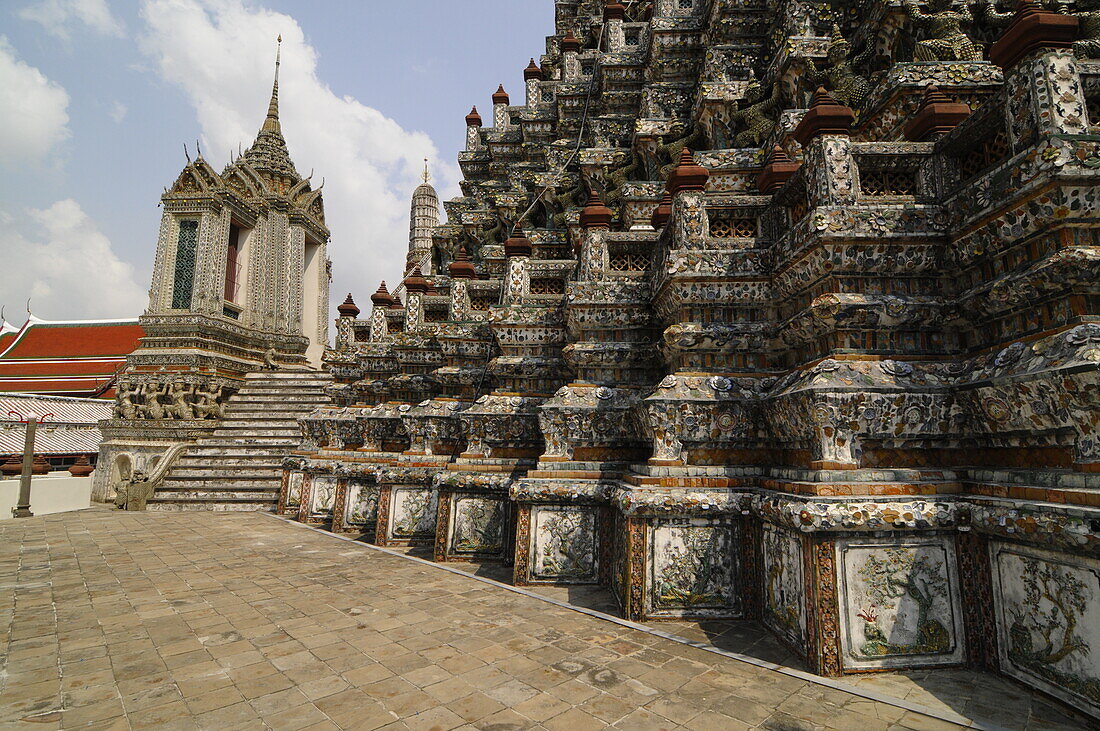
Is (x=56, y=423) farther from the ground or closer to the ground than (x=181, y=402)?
closer to the ground

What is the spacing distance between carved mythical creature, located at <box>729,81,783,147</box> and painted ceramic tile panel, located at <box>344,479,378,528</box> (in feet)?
29.7

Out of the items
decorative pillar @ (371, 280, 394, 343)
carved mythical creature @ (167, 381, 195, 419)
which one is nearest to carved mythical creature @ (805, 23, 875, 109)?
decorative pillar @ (371, 280, 394, 343)

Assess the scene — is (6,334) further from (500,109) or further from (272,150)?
(500,109)

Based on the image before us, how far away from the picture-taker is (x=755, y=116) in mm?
8570

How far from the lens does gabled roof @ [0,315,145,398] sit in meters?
26.0

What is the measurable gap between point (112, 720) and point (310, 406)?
17606mm

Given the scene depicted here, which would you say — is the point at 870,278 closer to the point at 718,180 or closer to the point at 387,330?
the point at 718,180

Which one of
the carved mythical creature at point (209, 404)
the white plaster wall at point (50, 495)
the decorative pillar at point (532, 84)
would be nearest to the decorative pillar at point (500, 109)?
the decorative pillar at point (532, 84)

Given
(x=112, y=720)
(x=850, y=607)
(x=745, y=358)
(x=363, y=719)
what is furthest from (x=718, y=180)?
(x=112, y=720)

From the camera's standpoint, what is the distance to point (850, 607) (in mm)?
4156

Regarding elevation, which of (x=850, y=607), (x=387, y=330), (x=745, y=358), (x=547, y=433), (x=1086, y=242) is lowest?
(x=850, y=607)

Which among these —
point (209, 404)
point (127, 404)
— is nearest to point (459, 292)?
point (209, 404)

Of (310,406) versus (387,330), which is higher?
(387,330)

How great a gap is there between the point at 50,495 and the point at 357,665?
16634mm
